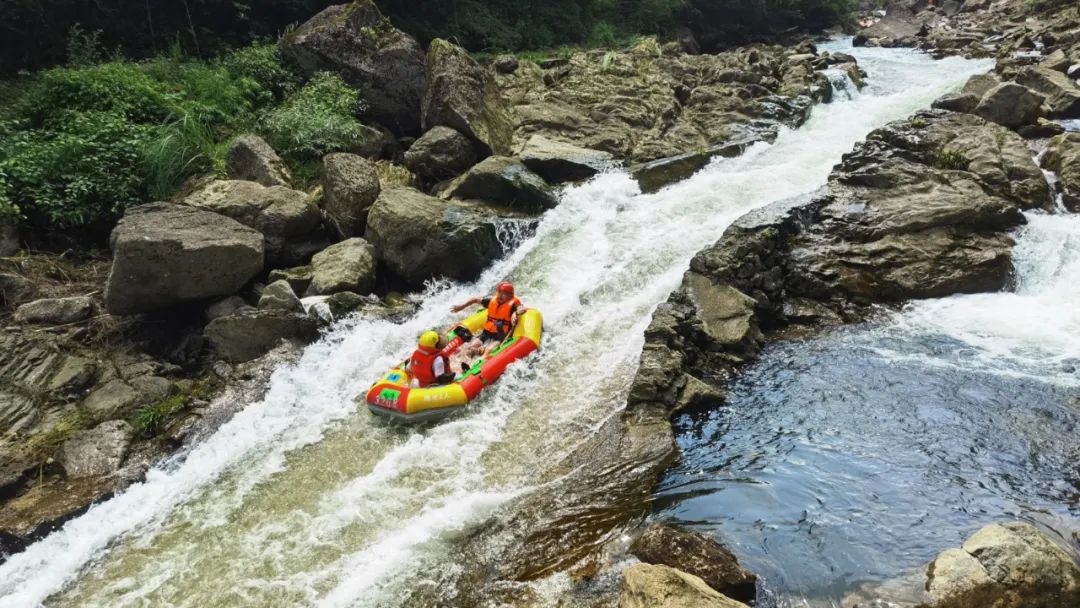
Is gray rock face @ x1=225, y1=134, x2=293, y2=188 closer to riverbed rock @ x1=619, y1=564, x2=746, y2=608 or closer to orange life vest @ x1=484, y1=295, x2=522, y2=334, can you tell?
orange life vest @ x1=484, y1=295, x2=522, y2=334

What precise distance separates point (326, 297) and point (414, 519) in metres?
4.24

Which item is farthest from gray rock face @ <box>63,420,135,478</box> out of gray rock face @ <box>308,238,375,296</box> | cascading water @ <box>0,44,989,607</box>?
gray rock face @ <box>308,238,375,296</box>

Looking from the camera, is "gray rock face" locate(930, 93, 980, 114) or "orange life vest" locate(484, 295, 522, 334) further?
"gray rock face" locate(930, 93, 980, 114)

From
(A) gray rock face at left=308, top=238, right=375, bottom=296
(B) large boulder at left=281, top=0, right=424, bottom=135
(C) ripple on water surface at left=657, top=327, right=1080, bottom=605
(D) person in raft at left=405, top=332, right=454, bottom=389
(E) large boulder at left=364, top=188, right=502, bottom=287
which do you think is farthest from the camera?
(B) large boulder at left=281, top=0, right=424, bottom=135

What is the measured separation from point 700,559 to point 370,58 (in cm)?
1256

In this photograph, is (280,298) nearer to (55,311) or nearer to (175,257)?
(175,257)

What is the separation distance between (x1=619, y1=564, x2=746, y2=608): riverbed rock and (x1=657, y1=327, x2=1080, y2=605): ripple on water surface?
92 centimetres

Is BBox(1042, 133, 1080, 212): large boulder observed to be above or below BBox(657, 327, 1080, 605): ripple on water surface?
above

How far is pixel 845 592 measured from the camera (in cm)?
436

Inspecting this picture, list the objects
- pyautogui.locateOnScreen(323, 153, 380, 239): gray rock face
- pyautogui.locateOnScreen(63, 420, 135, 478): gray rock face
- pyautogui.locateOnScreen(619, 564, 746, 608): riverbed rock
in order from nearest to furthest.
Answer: pyautogui.locateOnScreen(619, 564, 746, 608): riverbed rock
pyautogui.locateOnScreen(63, 420, 135, 478): gray rock face
pyautogui.locateOnScreen(323, 153, 380, 239): gray rock face

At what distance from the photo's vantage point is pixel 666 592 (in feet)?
12.3

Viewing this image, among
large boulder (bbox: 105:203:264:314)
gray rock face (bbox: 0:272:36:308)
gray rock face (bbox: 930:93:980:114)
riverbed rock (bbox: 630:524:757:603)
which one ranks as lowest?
riverbed rock (bbox: 630:524:757:603)

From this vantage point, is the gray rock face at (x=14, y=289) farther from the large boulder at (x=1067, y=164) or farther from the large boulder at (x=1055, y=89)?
the large boulder at (x=1055, y=89)

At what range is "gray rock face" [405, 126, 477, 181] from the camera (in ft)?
39.7
